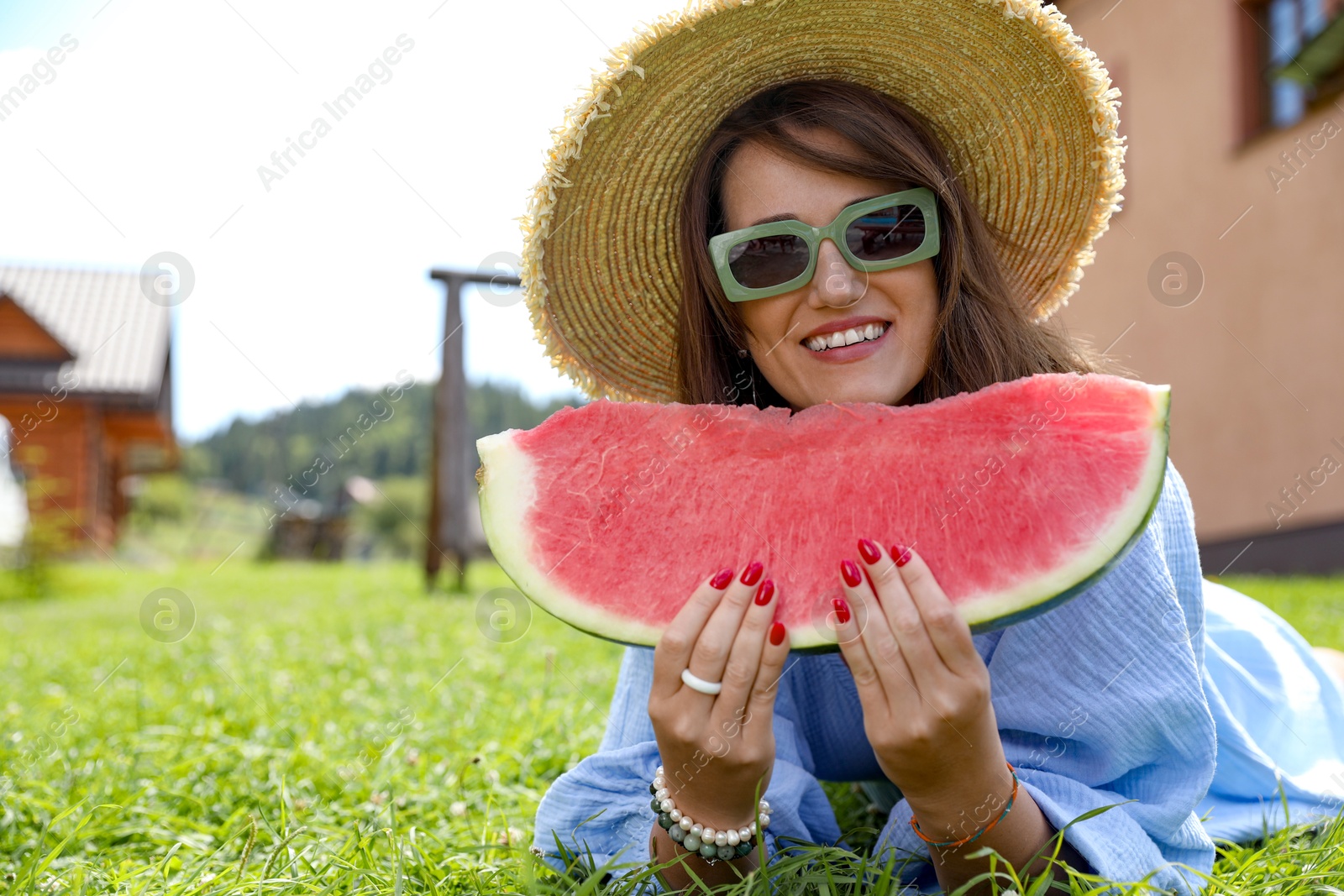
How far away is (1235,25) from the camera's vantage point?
24.9 feet

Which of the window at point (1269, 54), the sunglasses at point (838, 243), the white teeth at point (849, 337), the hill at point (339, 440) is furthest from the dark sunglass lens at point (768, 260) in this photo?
the window at point (1269, 54)

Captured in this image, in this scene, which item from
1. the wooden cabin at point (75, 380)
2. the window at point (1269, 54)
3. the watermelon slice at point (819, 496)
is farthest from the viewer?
the wooden cabin at point (75, 380)

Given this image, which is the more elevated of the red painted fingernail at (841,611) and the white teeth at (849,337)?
the white teeth at (849,337)

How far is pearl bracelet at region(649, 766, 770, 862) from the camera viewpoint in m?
1.28

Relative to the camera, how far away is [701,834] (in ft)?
4.18

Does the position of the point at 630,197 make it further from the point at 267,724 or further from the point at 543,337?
the point at 267,724

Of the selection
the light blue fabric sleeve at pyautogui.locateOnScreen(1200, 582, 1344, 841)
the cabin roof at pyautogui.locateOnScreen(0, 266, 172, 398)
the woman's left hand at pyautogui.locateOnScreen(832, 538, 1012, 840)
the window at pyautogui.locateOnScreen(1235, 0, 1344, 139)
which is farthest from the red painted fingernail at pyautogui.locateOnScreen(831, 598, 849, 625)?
the cabin roof at pyautogui.locateOnScreen(0, 266, 172, 398)

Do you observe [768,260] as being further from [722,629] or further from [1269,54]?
[1269,54]

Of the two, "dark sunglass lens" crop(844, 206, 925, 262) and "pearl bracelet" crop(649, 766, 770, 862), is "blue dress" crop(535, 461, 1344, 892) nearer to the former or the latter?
"pearl bracelet" crop(649, 766, 770, 862)

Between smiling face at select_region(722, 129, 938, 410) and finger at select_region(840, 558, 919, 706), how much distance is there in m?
0.50

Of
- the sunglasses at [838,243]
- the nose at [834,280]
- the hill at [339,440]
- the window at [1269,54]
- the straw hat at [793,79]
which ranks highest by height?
the window at [1269,54]

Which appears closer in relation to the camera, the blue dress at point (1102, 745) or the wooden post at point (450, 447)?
the blue dress at point (1102, 745)

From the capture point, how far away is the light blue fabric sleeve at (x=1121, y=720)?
1.33 meters

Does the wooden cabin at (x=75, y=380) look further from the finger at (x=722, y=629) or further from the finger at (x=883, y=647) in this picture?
the finger at (x=883, y=647)
